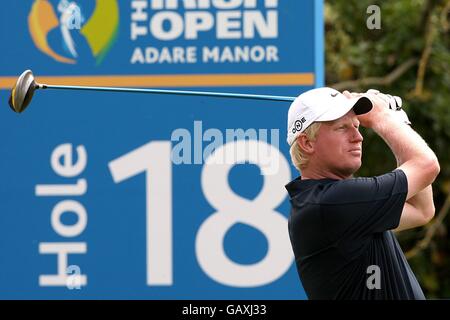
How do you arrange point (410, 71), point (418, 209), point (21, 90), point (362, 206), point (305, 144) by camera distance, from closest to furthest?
point (362, 206) < point (305, 144) < point (418, 209) < point (21, 90) < point (410, 71)

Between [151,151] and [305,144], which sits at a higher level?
[151,151]

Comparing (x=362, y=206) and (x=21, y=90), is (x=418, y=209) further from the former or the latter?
(x=21, y=90)

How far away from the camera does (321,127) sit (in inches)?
133

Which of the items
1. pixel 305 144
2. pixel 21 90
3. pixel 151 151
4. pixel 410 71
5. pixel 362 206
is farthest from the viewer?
pixel 410 71

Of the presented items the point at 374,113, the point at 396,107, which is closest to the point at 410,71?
the point at 396,107

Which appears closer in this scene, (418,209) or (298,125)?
(298,125)

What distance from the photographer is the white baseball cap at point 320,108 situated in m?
3.35

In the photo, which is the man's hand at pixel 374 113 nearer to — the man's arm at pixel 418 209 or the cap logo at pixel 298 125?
the cap logo at pixel 298 125

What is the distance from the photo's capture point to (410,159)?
334cm

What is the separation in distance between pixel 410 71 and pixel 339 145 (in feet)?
17.5

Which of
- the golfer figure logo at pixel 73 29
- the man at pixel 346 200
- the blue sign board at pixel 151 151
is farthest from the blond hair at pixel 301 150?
the golfer figure logo at pixel 73 29
